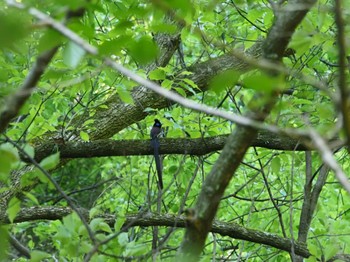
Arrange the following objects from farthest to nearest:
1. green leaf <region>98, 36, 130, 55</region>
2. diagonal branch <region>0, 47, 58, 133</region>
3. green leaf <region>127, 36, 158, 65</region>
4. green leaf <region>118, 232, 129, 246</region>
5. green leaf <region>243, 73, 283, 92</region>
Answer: green leaf <region>118, 232, 129, 246</region>
green leaf <region>98, 36, 130, 55</region>
diagonal branch <region>0, 47, 58, 133</region>
green leaf <region>127, 36, 158, 65</region>
green leaf <region>243, 73, 283, 92</region>

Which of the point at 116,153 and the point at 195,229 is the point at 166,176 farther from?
the point at 195,229

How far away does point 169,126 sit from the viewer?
199 inches

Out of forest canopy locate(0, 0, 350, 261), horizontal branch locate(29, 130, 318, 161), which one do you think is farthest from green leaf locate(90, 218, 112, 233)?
horizontal branch locate(29, 130, 318, 161)

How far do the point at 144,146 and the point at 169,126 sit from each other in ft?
1.40

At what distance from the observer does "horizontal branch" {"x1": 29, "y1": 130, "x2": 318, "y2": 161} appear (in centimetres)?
459

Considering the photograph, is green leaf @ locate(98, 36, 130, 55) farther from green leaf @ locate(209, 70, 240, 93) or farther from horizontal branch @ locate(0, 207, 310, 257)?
horizontal branch @ locate(0, 207, 310, 257)

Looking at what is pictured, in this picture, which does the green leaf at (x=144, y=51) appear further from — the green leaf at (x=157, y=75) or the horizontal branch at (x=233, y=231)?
the green leaf at (x=157, y=75)

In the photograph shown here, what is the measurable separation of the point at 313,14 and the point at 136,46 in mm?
2853

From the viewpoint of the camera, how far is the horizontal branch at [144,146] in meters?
4.59

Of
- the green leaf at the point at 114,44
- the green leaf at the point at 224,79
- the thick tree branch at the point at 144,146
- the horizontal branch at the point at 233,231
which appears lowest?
the green leaf at the point at 224,79

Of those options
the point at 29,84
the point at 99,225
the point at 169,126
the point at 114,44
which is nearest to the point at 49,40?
the point at 29,84

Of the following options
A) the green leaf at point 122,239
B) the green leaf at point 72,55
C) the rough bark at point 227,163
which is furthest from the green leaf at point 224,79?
the green leaf at point 122,239

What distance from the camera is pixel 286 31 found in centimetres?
182

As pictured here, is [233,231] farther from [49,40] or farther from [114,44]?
[49,40]
